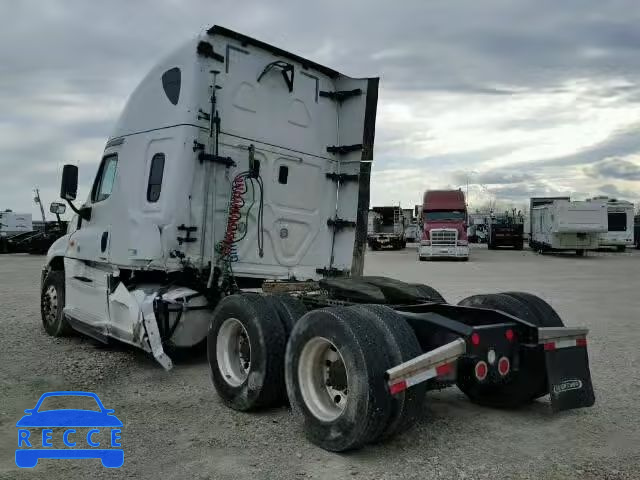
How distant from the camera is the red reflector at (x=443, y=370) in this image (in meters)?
3.96

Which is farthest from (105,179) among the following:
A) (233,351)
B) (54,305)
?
(233,351)

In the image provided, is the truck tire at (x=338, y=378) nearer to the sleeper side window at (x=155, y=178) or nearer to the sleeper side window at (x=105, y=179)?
the sleeper side window at (x=155, y=178)

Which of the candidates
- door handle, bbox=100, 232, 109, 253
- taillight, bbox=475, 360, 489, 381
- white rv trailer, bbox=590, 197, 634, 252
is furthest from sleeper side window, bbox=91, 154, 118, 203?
white rv trailer, bbox=590, 197, 634, 252

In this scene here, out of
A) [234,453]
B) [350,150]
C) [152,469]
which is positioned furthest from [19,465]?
[350,150]

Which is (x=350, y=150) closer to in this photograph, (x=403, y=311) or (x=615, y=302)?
(x=403, y=311)

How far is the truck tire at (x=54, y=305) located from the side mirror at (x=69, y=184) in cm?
143

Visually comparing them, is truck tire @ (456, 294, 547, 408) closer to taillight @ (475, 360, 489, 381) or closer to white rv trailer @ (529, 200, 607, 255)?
taillight @ (475, 360, 489, 381)


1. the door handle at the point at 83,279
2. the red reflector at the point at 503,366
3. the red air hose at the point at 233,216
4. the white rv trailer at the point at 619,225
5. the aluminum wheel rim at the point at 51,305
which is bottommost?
the aluminum wheel rim at the point at 51,305

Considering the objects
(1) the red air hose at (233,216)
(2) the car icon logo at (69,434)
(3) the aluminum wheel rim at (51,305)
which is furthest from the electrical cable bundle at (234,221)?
(3) the aluminum wheel rim at (51,305)

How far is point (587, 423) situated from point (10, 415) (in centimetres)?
480

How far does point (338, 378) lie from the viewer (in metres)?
4.39

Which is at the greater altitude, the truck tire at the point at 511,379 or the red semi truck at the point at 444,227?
the red semi truck at the point at 444,227

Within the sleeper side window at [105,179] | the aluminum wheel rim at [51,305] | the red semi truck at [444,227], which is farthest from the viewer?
the red semi truck at [444,227]

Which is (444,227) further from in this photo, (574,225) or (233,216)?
(233,216)
